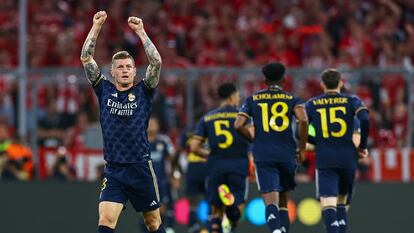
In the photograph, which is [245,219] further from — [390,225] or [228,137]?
[228,137]

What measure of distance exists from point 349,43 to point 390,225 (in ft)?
13.7

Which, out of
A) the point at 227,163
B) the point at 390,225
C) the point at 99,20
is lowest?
the point at 390,225

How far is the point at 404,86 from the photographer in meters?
19.2

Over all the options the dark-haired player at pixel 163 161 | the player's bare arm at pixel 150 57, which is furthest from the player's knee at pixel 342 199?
the dark-haired player at pixel 163 161

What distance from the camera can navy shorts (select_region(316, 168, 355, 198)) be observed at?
14.1m

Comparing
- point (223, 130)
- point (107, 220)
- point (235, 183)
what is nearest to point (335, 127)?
point (223, 130)

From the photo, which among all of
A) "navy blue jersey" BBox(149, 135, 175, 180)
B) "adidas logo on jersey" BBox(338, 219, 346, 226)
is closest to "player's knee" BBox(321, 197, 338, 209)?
"adidas logo on jersey" BBox(338, 219, 346, 226)

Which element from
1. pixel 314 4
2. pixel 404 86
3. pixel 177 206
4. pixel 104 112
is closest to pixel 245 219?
pixel 177 206

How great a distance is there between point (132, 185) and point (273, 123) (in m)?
2.70

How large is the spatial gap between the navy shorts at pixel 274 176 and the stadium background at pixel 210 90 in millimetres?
4917

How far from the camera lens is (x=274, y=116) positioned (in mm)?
14000

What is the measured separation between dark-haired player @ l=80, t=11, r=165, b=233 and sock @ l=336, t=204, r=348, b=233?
119 inches

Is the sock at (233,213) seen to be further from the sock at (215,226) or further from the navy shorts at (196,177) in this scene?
the navy shorts at (196,177)

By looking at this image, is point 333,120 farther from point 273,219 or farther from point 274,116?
point 273,219
